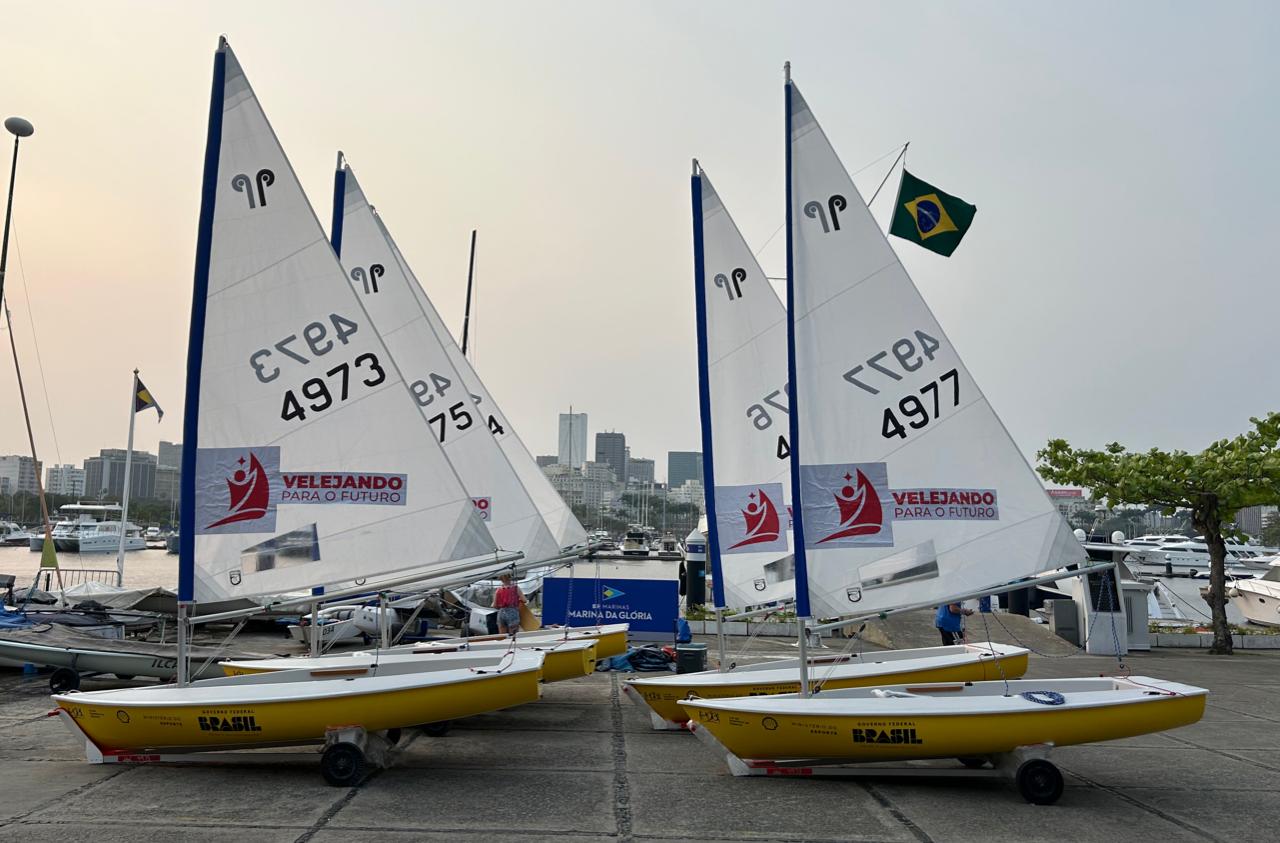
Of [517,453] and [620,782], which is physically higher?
[517,453]

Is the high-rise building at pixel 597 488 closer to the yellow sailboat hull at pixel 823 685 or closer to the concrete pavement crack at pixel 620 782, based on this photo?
the concrete pavement crack at pixel 620 782

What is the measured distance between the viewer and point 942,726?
6.73 metres

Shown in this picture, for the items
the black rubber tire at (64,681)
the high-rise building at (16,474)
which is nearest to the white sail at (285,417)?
the black rubber tire at (64,681)

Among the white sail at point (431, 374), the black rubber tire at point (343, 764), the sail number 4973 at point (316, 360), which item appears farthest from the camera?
the white sail at point (431, 374)

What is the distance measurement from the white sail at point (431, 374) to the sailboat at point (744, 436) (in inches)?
129

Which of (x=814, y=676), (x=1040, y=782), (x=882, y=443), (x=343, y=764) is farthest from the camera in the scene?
(x=814, y=676)

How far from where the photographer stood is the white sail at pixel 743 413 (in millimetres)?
10469

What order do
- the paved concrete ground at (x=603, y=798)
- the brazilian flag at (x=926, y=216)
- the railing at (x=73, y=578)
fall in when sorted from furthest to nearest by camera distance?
the railing at (x=73, y=578), the brazilian flag at (x=926, y=216), the paved concrete ground at (x=603, y=798)

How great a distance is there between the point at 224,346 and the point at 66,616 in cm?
836

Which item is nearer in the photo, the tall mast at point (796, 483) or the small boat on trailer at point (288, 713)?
the small boat on trailer at point (288, 713)

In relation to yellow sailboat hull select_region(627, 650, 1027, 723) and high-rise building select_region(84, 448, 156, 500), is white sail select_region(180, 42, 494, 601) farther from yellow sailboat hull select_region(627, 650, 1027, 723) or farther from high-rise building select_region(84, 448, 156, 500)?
high-rise building select_region(84, 448, 156, 500)

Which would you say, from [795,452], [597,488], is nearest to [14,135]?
[795,452]

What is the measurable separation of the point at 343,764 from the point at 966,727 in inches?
180

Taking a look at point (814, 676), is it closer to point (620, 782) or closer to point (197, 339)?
point (620, 782)
